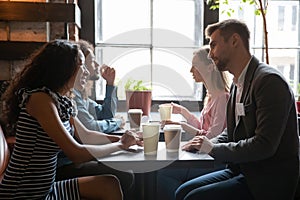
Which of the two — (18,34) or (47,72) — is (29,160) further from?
(18,34)

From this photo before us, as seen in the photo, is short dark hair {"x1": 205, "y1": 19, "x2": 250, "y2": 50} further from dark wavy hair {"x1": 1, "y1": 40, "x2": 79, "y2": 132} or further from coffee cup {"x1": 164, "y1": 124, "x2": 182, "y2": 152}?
dark wavy hair {"x1": 1, "y1": 40, "x2": 79, "y2": 132}

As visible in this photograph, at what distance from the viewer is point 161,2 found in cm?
292

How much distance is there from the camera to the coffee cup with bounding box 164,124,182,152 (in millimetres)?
1546

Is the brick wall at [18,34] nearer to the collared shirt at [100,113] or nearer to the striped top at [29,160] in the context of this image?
the collared shirt at [100,113]

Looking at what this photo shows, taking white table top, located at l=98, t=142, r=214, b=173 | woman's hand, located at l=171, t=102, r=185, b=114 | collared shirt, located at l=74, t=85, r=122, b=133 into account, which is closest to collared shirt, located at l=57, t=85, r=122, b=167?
collared shirt, located at l=74, t=85, r=122, b=133

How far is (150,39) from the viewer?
2934 mm

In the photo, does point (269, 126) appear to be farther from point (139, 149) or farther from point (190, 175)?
point (190, 175)

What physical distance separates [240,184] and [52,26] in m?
1.60

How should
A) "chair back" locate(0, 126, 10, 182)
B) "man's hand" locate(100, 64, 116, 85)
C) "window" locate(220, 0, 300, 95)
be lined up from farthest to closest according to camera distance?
1. "window" locate(220, 0, 300, 95)
2. "man's hand" locate(100, 64, 116, 85)
3. "chair back" locate(0, 126, 10, 182)

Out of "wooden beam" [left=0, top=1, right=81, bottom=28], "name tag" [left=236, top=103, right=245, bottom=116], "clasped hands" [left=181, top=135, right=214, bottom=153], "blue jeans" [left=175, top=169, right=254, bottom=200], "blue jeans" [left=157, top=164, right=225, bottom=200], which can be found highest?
"wooden beam" [left=0, top=1, right=81, bottom=28]

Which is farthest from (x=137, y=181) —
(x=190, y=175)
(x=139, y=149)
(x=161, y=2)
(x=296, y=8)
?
(x=296, y=8)

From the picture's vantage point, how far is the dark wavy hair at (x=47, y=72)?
1.48 metres

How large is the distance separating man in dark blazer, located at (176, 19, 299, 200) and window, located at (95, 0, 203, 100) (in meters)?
1.28

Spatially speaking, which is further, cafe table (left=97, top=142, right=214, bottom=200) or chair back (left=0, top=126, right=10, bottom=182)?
chair back (left=0, top=126, right=10, bottom=182)
